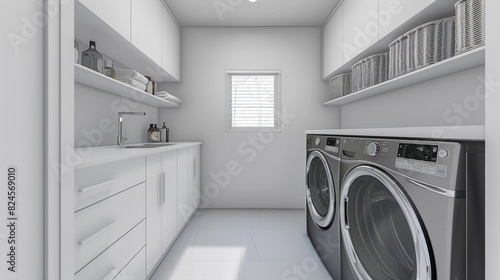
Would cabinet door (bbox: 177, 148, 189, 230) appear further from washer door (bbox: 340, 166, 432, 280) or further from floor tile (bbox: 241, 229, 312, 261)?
washer door (bbox: 340, 166, 432, 280)

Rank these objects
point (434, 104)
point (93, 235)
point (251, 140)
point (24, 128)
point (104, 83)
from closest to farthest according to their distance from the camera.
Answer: point (24, 128) < point (93, 235) < point (434, 104) < point (104, 83) < point (251, 140)

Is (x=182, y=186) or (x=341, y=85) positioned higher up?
(x=341, y=85)

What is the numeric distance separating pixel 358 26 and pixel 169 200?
2216 millimetres

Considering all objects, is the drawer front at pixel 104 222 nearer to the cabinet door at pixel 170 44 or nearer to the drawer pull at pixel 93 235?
the drawer pull at pixel 93 235

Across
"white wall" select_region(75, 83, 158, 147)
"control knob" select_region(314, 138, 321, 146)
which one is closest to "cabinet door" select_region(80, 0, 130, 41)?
"white wall" select_region(75, 83, 158, 147)

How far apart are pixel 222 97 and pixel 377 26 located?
1973 millimetres

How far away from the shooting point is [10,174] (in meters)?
0.56

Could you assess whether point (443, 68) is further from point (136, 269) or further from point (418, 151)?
point (136, 269)

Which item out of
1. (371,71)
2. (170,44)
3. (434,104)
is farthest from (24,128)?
(170,44)

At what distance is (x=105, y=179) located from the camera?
1.17m

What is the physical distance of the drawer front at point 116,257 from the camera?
107cm

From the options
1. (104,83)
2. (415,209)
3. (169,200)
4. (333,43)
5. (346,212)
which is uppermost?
(333,43)

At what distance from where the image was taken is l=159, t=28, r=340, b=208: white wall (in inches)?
130

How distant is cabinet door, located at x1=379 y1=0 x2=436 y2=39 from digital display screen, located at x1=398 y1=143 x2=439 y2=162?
980mm
